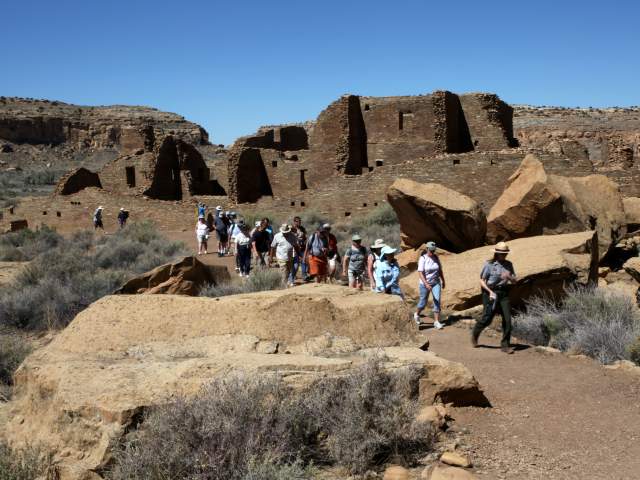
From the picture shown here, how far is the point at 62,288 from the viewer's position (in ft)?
42.7

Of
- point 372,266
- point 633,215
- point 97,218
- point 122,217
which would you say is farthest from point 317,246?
point 97,218

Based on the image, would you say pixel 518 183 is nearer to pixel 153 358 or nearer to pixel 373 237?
pixel 373 237

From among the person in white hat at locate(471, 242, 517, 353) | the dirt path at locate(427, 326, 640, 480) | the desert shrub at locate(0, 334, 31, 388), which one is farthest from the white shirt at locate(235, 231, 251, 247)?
the dirt path at locate(427, 326, 640, 480)

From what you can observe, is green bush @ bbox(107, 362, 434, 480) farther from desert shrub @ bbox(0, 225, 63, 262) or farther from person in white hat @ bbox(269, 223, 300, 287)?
desert shrub @ bbox(0, 225, 63, 262)

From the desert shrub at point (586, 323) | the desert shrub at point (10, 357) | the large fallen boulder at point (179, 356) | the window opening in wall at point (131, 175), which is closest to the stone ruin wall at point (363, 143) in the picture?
the window opening in wall at point (131, 175)

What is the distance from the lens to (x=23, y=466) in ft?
13.5

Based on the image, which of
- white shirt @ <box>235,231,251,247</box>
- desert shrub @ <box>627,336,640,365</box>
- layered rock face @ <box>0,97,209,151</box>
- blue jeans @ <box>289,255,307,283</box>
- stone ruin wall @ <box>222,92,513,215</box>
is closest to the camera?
desert shrub @ <box>627,336,640,365</box>

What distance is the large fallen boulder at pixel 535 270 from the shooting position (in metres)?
10.3

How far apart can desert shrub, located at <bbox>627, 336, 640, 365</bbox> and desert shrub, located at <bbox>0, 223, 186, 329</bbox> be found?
9.19 metres

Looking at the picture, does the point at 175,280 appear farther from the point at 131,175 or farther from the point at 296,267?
the point at 131,175

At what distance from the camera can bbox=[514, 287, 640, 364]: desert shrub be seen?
8.01 metres

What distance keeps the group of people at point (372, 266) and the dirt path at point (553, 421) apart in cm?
99

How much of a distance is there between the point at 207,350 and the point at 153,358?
0.47 meters

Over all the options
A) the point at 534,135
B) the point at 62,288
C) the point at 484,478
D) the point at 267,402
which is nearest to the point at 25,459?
the point at 267,402
